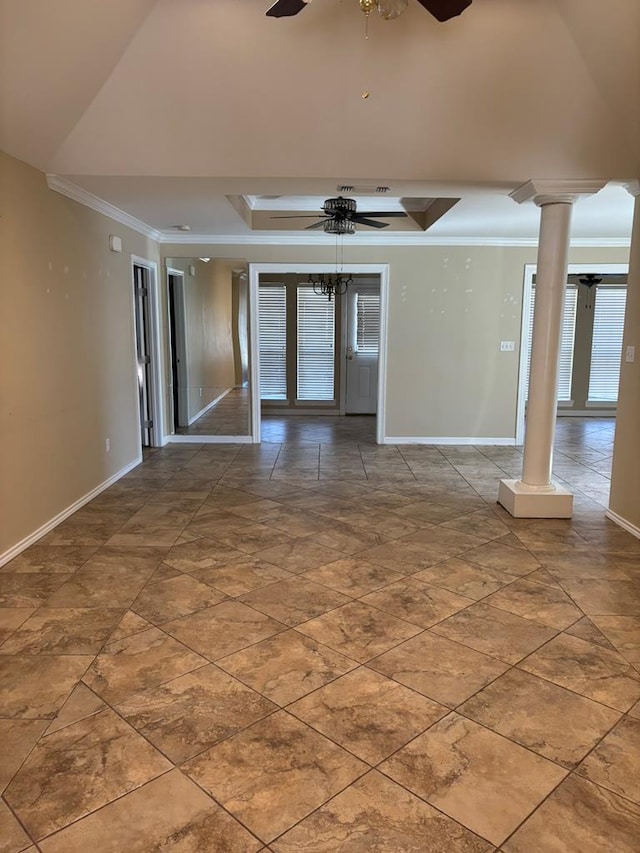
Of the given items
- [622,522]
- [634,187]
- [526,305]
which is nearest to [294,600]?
[622,522]

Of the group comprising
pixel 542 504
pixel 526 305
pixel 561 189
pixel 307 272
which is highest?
pixel 561 189

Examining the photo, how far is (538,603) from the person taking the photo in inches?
118

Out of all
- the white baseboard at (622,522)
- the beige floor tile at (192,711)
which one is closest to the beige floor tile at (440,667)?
the beige floor tile at (192,711)

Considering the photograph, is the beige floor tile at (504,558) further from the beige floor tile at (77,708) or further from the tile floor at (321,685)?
the beige floor tile at (77,708)

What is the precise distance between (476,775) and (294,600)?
1367 mm

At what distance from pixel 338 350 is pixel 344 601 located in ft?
21.2

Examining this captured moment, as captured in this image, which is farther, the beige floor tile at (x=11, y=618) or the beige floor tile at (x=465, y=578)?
the beige floor tile at (x=465, y=578)

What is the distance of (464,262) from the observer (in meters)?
6.76

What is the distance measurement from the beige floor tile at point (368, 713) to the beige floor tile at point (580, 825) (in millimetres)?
472

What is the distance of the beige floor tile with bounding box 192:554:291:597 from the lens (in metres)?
3.18

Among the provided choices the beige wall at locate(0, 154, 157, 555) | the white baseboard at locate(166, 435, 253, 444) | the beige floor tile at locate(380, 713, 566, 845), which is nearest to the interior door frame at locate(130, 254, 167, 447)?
the white baseboard at locate(166, 435, 253, 444)

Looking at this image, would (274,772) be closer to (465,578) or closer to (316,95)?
(465,578)

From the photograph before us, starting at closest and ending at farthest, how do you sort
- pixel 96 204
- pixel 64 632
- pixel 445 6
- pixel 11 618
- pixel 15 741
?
pixel 15 741, pixel 445 6, pixel 64 632, pixel 11 618, pixel 96 204

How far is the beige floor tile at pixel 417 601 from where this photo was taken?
2865 mm
